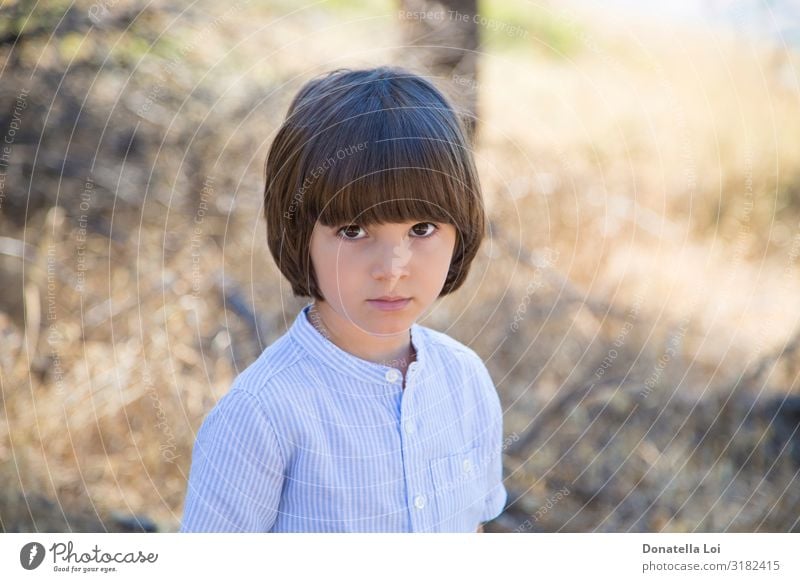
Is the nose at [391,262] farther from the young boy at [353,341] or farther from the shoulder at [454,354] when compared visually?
the shoulder at [454,354]

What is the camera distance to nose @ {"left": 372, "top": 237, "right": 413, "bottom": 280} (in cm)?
78

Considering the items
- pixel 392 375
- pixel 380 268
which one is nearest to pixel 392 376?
pixel 392 375

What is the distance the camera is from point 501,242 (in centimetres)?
161

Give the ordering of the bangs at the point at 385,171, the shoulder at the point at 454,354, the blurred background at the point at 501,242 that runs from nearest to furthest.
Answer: the bangs at the point at 385,171 → the shoulder at the point at 454,354 → the blurred background at the point at 501,242

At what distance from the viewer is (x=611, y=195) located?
1.67m

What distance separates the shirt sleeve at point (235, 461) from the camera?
761 mm

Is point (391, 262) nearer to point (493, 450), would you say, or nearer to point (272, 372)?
point (272, 372)

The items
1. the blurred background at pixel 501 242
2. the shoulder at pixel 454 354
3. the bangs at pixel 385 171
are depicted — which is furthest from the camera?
the blurred background at pixel 501 242

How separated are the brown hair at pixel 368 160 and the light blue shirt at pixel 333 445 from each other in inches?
3.7

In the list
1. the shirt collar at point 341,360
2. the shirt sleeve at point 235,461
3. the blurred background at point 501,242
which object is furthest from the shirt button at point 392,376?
the blurred background at point 501,242

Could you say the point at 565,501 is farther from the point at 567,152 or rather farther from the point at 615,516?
the point at 567,152

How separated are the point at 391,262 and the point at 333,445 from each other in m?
0.17
